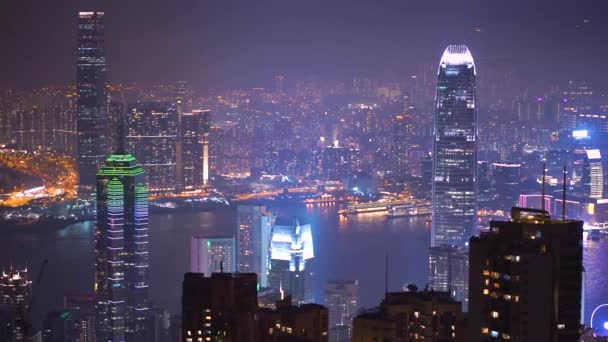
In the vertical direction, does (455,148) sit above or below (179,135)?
below

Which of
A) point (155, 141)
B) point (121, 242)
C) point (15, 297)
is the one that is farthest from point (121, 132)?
point (15, 297)

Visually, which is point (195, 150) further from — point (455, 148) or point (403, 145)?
point (455, 148)

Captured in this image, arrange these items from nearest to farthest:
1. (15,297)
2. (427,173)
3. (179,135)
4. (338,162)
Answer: (15,297), (179,135), (338,162), (427,173)

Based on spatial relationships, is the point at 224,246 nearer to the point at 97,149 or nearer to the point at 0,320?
the point at 97,149

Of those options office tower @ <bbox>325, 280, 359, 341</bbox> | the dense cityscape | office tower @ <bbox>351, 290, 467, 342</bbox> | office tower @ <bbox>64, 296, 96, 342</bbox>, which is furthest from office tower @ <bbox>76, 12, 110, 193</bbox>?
office tower @ <bbox>351, 290, 467, 342</bbox>

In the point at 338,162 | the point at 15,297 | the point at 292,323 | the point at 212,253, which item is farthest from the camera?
the point at 338,162

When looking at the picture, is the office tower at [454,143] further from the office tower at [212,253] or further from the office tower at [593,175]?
the office tower at [212,253]

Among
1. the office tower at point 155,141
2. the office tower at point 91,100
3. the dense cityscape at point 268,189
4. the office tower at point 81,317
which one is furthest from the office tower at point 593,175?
the office tower at point 81,317

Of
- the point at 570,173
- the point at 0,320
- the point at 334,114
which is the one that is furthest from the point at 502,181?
the point at 0,320
